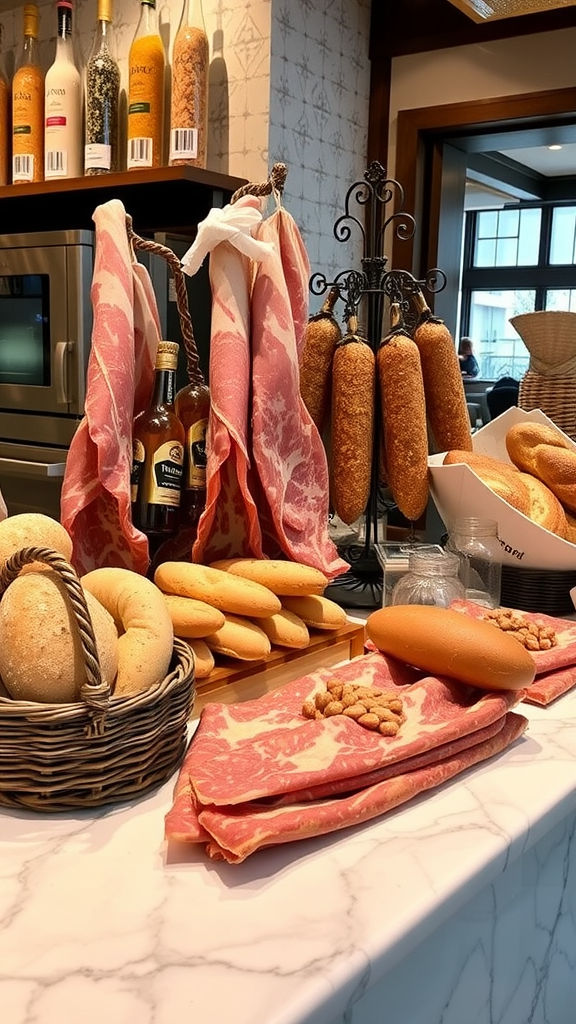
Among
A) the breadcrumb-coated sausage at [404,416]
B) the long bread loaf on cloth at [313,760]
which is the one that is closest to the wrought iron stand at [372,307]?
the breadcrumb-coated sausage at [404,416]

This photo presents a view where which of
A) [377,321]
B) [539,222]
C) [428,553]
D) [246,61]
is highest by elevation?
[539,222]

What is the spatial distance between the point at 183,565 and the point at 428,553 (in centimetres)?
36

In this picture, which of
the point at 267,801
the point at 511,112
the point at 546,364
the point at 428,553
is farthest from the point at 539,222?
the point at 267,801

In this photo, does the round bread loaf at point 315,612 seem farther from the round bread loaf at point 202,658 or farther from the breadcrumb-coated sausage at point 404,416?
the breadcrumb-coated sausage at point 404,416

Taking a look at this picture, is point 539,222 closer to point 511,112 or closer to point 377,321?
A: point 511,112

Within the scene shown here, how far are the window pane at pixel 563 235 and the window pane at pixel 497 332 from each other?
0.49 m

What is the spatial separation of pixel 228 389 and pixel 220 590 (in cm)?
27

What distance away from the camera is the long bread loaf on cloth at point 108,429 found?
99 cm

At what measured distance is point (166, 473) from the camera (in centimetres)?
105

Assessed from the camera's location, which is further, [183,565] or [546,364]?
[546,364]

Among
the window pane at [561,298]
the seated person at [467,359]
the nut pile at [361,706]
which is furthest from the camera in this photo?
the window pane at [561,298]

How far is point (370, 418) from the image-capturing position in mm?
1261

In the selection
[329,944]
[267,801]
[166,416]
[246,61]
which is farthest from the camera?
[246,61]

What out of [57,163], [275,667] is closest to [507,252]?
[57,163]
